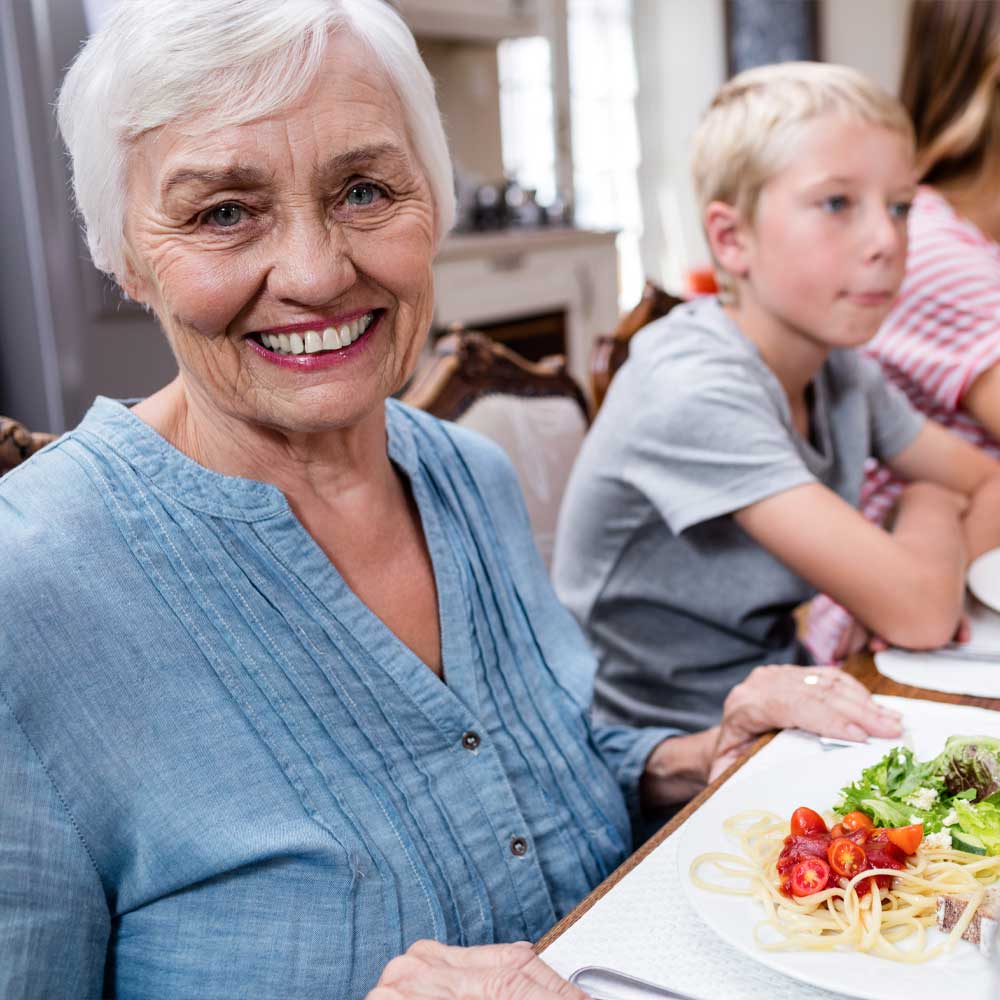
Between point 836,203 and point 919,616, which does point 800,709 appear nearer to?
point 919,616

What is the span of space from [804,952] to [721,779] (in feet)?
0.91

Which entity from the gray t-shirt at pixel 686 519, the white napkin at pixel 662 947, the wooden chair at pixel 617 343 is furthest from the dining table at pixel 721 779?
the wooden chair at pixel 617 343

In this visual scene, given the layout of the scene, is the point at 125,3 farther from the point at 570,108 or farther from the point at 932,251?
the point at 570,108

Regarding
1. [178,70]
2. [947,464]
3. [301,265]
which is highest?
[178,70]

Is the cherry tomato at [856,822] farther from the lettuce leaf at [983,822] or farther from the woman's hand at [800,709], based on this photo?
the woman's hand at [800,709]

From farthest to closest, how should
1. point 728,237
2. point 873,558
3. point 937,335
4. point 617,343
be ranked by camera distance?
point 617,343
point 937,335
point 728,237
point 873,558

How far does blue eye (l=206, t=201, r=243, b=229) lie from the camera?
2.93 ft

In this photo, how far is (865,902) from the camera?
Result: 723 millimetres

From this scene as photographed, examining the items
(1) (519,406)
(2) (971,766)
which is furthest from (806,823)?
(1) (519,406)

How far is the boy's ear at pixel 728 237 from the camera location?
160 cm

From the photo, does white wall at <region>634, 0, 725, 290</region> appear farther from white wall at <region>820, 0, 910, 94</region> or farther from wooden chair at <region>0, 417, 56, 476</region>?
wooden chair at <region>0, 417, 56, 476</region>

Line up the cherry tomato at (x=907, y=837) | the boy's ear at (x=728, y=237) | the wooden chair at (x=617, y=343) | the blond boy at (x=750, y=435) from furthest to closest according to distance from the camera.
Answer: the wooden chair at (x=617, y=343) < the boy's ear at (x=728, y=237) < the blond boy at (x=750, y=435) < the cherry tomato at (x=907, y=837)

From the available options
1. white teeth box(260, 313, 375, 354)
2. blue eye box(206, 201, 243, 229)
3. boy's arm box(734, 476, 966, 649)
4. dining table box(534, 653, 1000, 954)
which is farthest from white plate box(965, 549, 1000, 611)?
blue eye box(206, 201, 243, 229)

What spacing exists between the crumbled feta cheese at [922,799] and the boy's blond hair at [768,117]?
91cm
